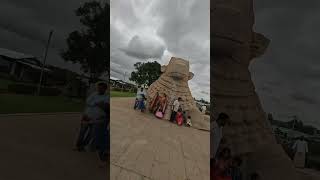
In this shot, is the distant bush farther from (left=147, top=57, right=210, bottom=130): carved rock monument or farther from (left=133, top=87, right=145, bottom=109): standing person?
(left=147, top=57, right=210, bottom=130): carved rock monument

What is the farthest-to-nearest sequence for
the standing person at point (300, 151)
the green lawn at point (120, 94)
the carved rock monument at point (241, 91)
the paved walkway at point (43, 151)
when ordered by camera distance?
the carved rock monument at point (241, 91), the standing person at point (300, 151), the green lawn at point (120, 94), the paved walkway at point (43, 151)

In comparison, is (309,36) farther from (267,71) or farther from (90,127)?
(90,127)

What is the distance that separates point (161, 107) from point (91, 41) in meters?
1.15

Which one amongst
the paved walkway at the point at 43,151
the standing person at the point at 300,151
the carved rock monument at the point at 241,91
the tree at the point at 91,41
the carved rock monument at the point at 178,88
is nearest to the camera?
the paved walkway at the point at 43,151

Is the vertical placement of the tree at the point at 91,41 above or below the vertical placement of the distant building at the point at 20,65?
above

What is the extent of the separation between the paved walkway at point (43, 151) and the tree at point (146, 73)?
0.88 m

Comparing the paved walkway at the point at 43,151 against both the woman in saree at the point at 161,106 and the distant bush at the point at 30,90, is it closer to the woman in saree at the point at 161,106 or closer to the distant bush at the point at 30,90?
the distant bush at the point at 30,90

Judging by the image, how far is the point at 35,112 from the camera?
3141mm

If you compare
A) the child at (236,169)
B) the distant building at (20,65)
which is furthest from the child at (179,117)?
the distant building at (20,65)

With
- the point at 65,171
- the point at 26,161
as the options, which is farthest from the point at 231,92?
the point at 26,161

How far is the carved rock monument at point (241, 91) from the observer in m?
4.05

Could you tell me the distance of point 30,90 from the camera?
310cm

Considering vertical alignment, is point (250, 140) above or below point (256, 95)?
below

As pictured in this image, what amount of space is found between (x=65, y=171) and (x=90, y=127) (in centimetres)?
45
